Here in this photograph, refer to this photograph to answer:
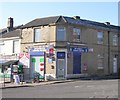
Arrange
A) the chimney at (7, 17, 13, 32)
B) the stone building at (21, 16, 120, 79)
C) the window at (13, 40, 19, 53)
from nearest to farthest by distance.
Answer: the stone building at (21, 16, 120, 79), the window at (13, 40, 19, 53), the chimney at (7, 17, 13, 32)

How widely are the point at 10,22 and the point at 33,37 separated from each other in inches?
552

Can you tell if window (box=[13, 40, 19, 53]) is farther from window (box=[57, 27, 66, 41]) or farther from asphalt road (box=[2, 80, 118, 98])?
asphalt road (box=[2, 80, 118, 98])

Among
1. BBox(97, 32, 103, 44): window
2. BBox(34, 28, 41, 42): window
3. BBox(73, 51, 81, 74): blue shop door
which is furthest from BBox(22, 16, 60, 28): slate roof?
BBox(97, 32, 103, 44): window

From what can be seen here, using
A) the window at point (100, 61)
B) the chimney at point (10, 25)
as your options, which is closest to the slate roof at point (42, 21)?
the window at point (100, 61)

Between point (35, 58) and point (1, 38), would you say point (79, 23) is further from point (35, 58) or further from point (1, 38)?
point (1, 38)

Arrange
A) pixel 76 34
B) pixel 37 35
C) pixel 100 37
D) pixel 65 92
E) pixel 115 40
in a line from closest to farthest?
pixel 65 92
pixel 76 34
pixel 37 35
pixel 100 37
pixel 115 40

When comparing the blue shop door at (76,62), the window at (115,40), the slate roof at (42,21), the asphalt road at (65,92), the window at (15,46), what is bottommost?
the asphalt road at (65,92)

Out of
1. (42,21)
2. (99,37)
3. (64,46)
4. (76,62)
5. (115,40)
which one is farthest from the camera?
(115,40)

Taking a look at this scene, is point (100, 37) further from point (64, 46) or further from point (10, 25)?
point (10, 25)

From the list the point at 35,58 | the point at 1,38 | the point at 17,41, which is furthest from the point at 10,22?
the point at 35,58

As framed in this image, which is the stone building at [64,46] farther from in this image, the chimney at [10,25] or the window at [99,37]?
the chimney at [10,25]

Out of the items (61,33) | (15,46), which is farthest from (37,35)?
(15,46)

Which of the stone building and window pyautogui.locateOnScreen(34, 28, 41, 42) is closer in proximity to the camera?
the stone building

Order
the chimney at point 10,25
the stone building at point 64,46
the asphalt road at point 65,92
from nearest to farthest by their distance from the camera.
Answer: the asphalt road at point 65,92 < the stone building at point 64,46 < the chimney at point 10,25
